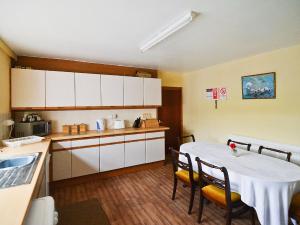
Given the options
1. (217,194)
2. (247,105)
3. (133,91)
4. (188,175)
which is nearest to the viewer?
(217,194)

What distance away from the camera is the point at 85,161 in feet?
10.9

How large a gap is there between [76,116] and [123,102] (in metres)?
1.05

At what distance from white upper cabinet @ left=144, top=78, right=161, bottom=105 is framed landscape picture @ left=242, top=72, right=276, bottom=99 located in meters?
1.91

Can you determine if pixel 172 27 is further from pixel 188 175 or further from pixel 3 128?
pixel 3 128

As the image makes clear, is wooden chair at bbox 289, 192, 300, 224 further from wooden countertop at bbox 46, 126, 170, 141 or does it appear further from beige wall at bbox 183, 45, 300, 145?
wooden countertop at bbox 46, 126, 170, 141

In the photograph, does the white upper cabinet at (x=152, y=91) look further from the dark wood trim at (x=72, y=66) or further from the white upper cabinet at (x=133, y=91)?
the dark wood trim at (x=72, y=66)

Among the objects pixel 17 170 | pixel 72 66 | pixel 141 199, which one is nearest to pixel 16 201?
pixel 17 170

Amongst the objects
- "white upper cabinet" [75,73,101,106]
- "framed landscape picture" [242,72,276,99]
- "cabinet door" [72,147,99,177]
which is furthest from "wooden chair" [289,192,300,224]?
"white upper cabinet" [75,73,101,106]

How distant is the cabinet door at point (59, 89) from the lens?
3225mm

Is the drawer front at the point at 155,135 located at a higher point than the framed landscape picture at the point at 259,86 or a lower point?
lower

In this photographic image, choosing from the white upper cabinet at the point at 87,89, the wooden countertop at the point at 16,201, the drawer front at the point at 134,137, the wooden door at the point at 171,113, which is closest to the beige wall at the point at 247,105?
the wooden door at the point at 171,113

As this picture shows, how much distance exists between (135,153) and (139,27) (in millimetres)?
2618

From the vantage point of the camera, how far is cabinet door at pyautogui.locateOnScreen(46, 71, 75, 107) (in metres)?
3.22

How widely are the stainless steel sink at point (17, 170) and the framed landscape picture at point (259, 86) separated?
3.70 metres
